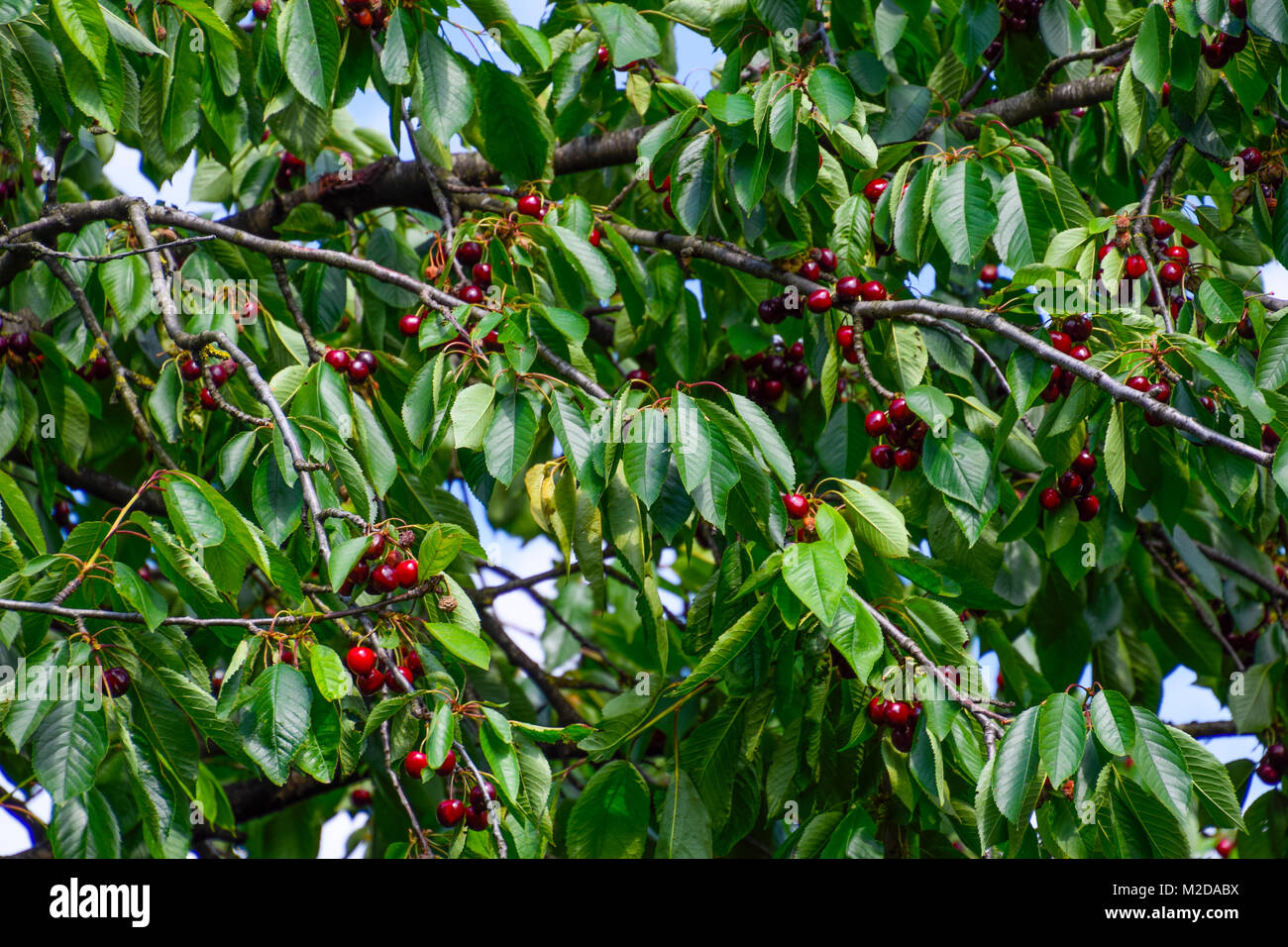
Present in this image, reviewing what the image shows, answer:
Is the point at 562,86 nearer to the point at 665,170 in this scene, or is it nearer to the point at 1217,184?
the point at 665,170

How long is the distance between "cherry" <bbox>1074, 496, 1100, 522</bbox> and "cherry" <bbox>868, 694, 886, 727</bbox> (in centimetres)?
81

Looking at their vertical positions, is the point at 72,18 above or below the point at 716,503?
above

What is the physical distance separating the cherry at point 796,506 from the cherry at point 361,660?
84 centimetres

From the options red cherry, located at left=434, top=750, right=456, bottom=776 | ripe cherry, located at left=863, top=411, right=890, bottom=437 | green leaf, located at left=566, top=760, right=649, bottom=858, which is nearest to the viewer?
red cherry, located at left=434, top=750, right=456, bottom=776

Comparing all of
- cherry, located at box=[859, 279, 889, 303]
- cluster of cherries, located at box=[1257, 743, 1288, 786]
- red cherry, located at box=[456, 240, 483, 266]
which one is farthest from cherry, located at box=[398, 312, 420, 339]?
cluster of cherries, located at box=[1257, 743, 1288, 786]

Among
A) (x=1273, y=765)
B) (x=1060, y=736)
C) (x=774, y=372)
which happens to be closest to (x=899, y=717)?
(x=1060, y=736)

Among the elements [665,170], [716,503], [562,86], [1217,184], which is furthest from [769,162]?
[1217,184]

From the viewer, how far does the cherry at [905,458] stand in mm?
2846

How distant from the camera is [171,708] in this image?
2213 millimetres

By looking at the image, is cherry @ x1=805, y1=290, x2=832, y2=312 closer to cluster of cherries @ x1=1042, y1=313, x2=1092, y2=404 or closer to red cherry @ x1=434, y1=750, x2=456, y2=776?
cluster of cherries @ x1=1042, y1=313, x2=1092, y2=404

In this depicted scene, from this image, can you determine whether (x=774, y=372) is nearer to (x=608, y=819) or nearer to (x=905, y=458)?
(x=905, y=458)

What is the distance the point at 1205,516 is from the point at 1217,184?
106 cm

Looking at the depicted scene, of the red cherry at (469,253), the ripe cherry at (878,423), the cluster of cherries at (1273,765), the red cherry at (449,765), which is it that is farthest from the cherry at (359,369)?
the cluster of cherries at (1273,765)

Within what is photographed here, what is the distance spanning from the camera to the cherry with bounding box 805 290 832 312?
113 inches
